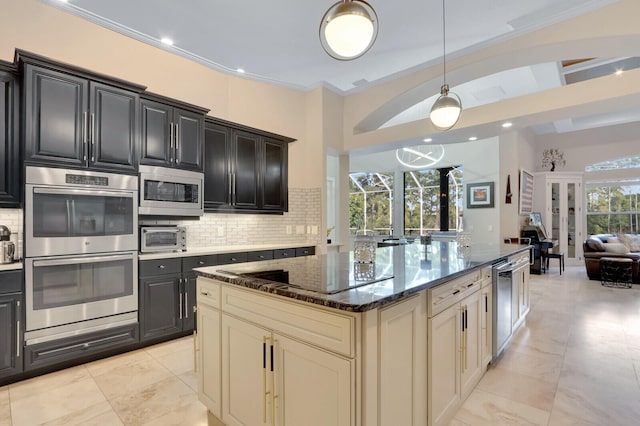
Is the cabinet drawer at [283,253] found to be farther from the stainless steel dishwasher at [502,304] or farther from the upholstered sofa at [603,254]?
the upholstered sofa at [603,254]

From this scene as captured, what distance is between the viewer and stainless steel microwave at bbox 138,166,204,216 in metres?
3.25

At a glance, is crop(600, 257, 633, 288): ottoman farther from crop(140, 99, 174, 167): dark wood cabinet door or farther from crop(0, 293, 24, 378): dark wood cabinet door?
crop(0, 293, 24, 378): dark wood cabinet door

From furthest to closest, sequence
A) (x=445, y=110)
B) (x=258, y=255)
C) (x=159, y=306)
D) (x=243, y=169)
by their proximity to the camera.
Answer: (x=243, y=169) < (x=258, y=255) < (x=159, y=306) < (x=445, y=110)

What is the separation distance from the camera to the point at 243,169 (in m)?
4.45

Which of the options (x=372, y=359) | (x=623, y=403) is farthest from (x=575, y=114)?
(x=372, y=359)

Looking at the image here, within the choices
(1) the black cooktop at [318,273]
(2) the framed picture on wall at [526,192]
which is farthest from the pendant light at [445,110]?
(2) the framed picture on wall at [526,192]

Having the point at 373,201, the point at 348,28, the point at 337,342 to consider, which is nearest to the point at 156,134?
the point at 348,28

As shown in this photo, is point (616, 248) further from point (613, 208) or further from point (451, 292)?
point (451, 292)

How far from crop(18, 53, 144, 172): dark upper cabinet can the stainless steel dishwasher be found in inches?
137

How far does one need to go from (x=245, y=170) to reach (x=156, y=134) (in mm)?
1315

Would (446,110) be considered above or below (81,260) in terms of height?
above

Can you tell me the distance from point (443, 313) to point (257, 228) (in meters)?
3.43

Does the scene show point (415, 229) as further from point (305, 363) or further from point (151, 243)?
point (305, 363)

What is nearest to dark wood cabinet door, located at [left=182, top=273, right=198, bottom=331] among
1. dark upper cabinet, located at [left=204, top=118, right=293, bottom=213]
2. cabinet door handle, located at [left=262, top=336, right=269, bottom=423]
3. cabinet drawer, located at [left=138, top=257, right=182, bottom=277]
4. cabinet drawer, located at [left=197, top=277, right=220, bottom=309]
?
cabinet drawer, located at [left=138, top=257, right=182, bottom=277]
